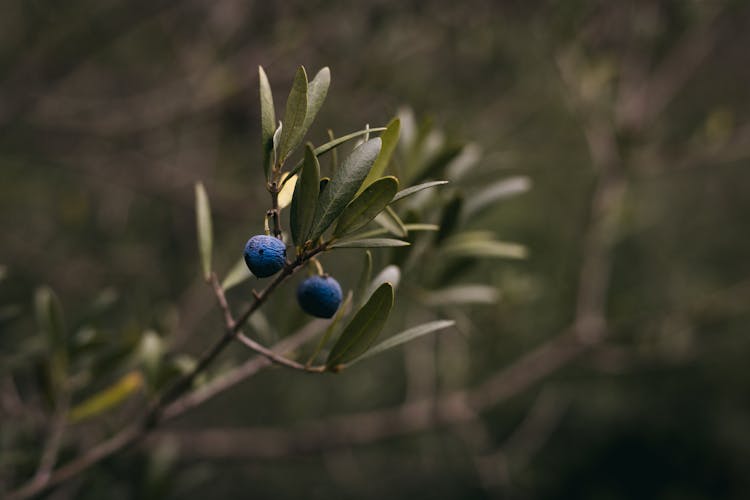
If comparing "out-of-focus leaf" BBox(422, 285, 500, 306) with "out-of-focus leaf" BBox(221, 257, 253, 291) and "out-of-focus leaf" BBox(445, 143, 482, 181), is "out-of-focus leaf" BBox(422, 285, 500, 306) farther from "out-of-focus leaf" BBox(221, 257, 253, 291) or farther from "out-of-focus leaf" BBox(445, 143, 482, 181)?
"out-of-focus leaf" BBox(221, 257, 253, 291)

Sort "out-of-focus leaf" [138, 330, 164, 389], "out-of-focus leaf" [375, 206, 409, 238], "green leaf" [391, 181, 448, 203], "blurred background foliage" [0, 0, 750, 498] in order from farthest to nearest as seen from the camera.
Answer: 1. "blurred background foliage" [0, 0, 750, 498]
2. "out-of-focus leaf" [138, 330, 164, 389]
3. "out-of-focus leaf" [375, 206, 409, 238]
4. "green leaf" [391, 181, 448, 203]

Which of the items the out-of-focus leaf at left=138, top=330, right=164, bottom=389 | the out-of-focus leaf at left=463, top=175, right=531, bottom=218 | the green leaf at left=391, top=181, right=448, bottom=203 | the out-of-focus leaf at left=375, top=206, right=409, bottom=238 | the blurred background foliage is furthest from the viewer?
the blurred background foliage

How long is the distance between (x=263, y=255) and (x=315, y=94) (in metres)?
0.17

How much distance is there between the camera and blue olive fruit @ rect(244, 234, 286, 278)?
61 cm

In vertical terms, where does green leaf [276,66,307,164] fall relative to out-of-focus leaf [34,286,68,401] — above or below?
above

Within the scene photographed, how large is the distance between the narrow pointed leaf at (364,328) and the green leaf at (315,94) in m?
0.18

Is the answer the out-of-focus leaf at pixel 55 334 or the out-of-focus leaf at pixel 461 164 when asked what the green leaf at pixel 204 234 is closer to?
the out-of-focus leaf at pixel 55 334

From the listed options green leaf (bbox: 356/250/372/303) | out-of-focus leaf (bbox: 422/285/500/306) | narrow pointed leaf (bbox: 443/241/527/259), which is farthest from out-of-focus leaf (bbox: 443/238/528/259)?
green leaf (bbox: 356/250/372/303)

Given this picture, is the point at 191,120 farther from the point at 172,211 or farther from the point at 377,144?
the point at 377,144

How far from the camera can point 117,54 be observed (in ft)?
9.70

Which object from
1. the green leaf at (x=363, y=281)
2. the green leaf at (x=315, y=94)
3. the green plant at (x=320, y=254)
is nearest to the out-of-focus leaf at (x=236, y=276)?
the green plant at (x=320, y=254)

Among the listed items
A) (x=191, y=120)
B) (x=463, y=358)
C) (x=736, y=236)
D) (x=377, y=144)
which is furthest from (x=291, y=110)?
(x=736, y=236)

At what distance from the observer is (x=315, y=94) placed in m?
0.64

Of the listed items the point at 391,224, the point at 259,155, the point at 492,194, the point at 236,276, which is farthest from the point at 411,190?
the point at 259,155
